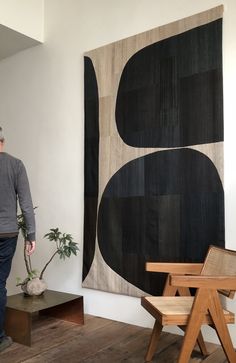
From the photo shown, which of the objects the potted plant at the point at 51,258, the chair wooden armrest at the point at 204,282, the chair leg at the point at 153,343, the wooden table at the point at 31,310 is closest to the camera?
the chair wooden armrest at the point at 204,282

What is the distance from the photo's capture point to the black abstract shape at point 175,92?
8.49 ft

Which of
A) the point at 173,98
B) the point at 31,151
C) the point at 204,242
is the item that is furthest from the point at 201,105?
the point at 31,151

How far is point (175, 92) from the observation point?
277 cm

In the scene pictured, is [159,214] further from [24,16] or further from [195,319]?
[24,16]

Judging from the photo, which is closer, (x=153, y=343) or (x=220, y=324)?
(x=220, y=324)

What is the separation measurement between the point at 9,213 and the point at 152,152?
1193 millimetres

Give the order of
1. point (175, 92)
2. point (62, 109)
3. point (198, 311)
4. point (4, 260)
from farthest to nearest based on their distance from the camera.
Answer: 1. point (62, 109)
2. point (175, 92)
3. point (4, 260)
4. point (198, 311)

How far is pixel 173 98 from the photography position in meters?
2.78

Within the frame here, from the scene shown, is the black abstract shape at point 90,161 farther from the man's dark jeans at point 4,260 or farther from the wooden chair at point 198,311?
the wooden chair at point 198,311

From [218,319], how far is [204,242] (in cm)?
71

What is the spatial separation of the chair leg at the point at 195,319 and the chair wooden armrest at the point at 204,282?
0.14 ft

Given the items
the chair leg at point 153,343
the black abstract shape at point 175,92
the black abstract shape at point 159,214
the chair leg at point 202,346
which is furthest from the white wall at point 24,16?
the chair leg at point 202,346

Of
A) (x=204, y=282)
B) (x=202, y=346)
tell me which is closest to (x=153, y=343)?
(x=202, y=346)

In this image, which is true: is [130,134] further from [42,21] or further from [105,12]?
[42,21]
